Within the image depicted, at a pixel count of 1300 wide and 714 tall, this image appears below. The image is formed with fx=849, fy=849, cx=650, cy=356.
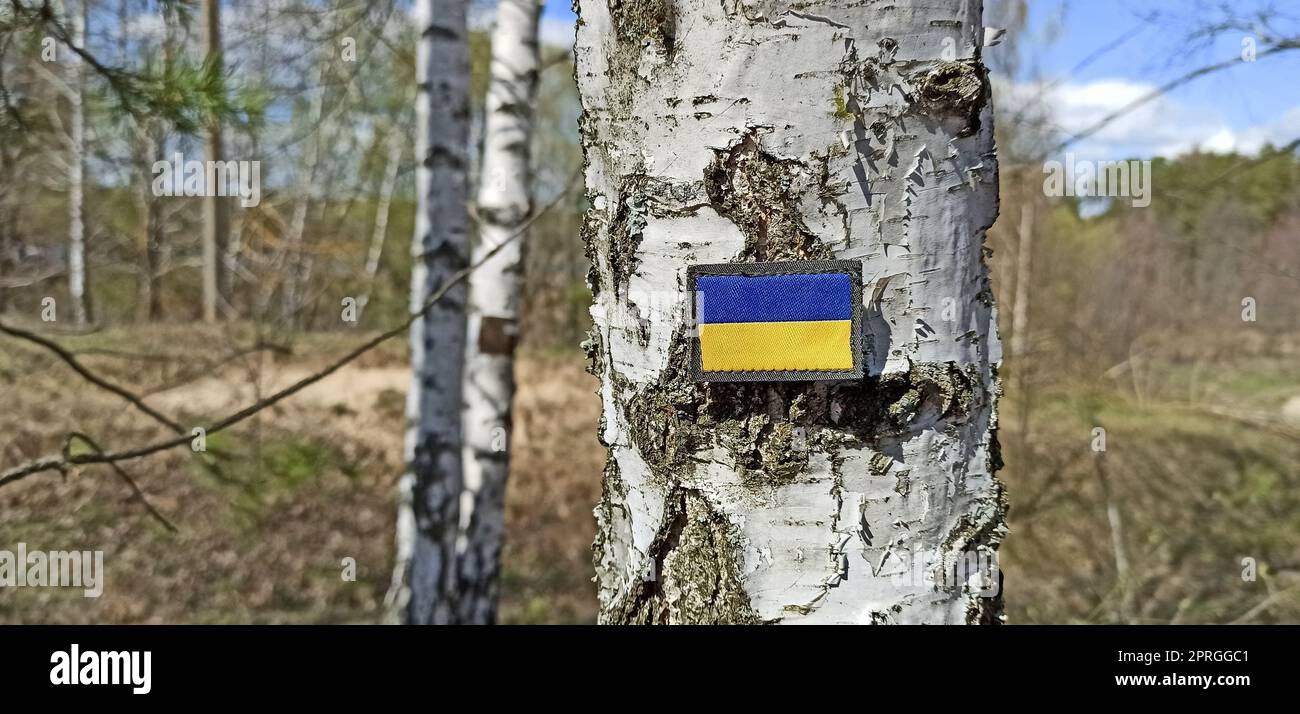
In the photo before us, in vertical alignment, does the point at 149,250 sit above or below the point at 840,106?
above

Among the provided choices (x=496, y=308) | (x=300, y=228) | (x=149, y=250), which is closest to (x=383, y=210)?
(x=300, y=228)

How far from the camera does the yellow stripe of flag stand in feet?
3.08

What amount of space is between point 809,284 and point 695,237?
143 mm

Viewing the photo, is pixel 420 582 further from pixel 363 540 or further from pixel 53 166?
pixel 53 166

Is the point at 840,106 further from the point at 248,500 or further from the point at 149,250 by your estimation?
the point at 149,250

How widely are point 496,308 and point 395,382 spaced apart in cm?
738

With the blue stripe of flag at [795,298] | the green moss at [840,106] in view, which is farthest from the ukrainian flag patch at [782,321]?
the green moss at [840,106]

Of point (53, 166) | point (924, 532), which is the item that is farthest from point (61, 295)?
point (924, 532)

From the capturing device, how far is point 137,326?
1028cm

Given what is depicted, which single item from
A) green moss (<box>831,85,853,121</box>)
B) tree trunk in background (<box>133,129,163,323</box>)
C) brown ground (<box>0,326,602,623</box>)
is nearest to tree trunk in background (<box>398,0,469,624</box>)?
brown ground (<box>0,326,602,623</box>)

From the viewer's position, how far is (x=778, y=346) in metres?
0.95

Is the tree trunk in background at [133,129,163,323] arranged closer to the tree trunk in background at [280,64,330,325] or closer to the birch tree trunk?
the tree trunk in background at [280,64,330,325]

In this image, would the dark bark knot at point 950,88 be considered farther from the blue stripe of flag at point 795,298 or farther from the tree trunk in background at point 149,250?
the tree trunk in background at point 149,250
